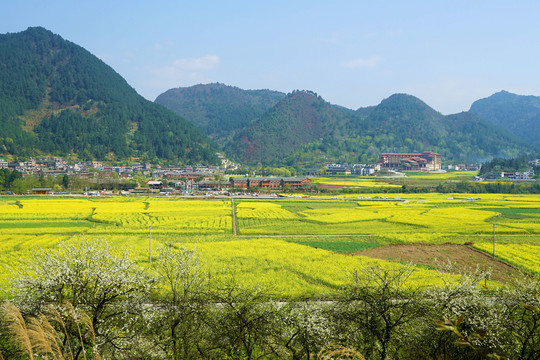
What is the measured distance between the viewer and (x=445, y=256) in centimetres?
3197

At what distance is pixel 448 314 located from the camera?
14000mm

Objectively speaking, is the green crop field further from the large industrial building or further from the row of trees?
the large industrial building

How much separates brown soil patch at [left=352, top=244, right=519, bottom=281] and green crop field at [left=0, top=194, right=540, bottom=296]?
1142 millimetres

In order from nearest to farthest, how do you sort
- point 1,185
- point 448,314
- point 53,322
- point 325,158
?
point 448,314 < point 53,322 < point 1,185 < point 325,158

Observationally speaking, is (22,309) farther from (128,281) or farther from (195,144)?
(195,144)

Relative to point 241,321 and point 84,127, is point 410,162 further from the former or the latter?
point 241,321

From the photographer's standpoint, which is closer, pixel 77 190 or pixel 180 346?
pixel 180 346

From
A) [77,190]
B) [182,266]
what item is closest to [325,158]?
[77,190]

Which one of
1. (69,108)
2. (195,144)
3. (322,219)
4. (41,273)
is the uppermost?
(69,108)

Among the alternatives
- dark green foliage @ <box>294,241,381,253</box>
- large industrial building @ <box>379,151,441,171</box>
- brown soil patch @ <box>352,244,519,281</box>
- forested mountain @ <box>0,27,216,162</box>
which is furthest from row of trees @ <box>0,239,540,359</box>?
large industrial building @ <box>379,151,441,171</box>

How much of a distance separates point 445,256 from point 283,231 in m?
16.7

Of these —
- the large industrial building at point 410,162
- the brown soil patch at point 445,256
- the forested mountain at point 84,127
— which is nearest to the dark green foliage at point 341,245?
the brown soil patch at point 445,256

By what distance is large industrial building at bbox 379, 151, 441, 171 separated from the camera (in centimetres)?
15775

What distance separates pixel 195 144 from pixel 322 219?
140682 millimetres
